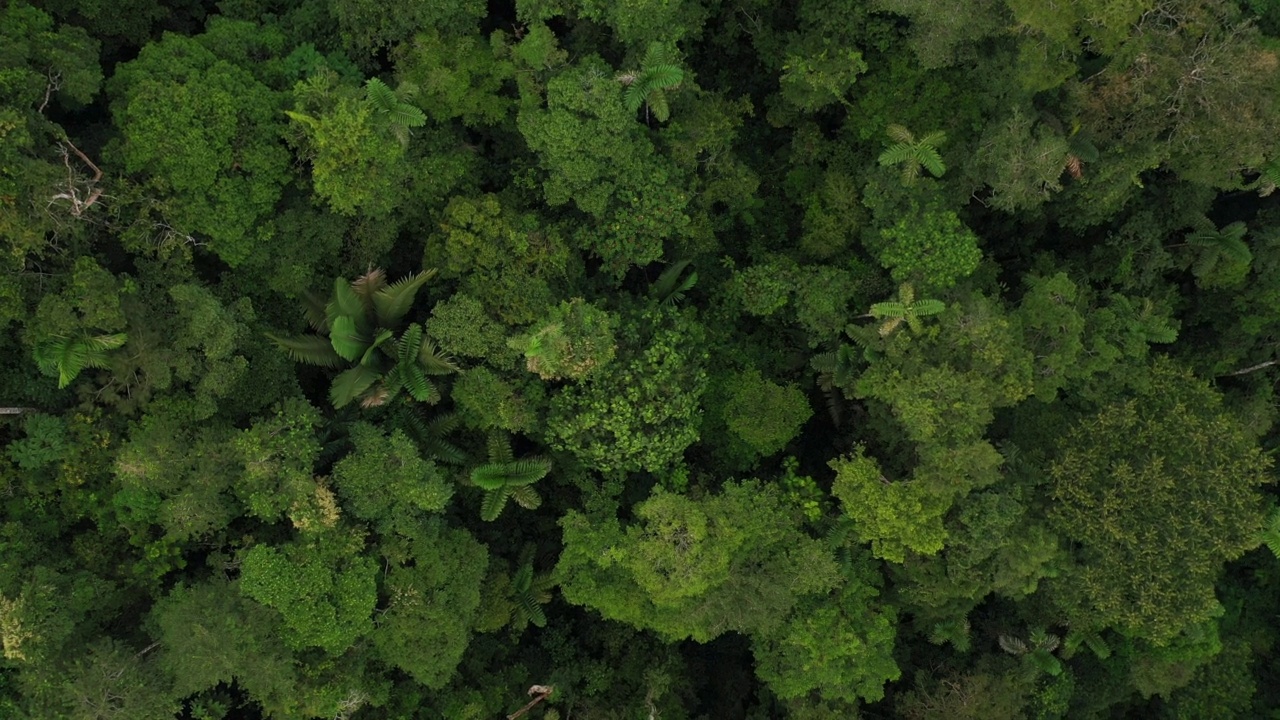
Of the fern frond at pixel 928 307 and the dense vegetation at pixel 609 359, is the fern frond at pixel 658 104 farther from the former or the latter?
the fern frond at pixel 928 307

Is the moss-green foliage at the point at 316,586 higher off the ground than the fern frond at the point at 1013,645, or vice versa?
the moss-green foliage at the point at 316,586

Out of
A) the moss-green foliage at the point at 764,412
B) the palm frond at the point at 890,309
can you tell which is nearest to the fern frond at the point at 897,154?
the palm frond at the point at 890,309

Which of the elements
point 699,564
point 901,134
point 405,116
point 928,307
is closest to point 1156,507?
point 928,307

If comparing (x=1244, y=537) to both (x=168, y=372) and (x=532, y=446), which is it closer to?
(x=532, y=446)

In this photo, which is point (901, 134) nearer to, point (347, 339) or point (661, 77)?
point (661, 77)


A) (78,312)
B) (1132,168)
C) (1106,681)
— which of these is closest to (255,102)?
(78,312)

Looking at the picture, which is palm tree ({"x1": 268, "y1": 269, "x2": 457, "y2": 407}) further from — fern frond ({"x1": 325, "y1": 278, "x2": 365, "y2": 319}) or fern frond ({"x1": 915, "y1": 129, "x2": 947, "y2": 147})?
fern frond ({"x1": 915, "y1": 129, "x2": 947, "y2": 147})
